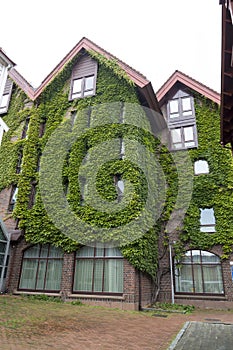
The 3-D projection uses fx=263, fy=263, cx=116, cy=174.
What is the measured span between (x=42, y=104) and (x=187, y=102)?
34.1ft

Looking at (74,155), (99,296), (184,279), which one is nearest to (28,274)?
(99,296)

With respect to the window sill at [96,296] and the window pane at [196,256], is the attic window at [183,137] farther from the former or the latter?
the window sill at [96,296]

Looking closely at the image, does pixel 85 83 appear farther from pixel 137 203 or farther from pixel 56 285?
pixel 56 285

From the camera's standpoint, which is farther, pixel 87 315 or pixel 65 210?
pixel 65 210

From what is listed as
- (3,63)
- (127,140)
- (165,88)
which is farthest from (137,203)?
(165,88)

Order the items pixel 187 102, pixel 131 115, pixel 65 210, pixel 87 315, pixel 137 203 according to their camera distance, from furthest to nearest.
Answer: pixel 187 102 < pixel 131 115 < pixel 65 210 < pixel 137 203 < pixel 87 315

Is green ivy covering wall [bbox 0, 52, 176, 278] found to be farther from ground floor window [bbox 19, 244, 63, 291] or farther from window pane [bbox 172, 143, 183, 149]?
window pane [bbox 172, 143, 183, 149]

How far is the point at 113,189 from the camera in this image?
44.8 ft

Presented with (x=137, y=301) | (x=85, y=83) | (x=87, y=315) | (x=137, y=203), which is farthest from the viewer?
(x=85, y=83)

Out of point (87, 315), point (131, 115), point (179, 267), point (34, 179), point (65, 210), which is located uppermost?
point (131, 115)

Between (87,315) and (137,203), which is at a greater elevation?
(137,203)

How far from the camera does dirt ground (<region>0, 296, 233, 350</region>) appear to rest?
574 centimetres

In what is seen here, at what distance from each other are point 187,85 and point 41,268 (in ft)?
50.8

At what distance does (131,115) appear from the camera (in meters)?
15.4
